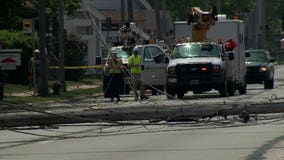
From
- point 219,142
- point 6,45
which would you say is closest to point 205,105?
point 219,142

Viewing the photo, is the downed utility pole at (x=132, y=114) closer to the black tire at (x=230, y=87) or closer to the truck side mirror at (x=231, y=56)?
the truck side mirror at (x=231, y=56)

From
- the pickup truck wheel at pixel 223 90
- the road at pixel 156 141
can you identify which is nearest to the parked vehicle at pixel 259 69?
the pickup truck wheel at pixel 223 90

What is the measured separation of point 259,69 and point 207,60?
10.3 m

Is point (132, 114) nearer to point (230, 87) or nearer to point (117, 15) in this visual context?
point (230, 87)

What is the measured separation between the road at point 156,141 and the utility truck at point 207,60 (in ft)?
37.9

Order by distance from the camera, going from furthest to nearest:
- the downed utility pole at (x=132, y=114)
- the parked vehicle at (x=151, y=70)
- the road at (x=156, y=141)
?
the parked vehicle at (x=151, y=70) < the downed utility pole at (x=132, y=114) < the road at (x=156, y=141)

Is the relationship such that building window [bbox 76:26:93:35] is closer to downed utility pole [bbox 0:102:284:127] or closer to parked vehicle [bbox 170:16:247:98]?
Answer: parked vehicle [bbox 170:16:247:98]

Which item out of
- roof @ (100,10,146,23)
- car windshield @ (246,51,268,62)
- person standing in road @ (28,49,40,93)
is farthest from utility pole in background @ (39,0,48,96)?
roof @ (100,10,146,23)

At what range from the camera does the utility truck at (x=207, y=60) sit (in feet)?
113

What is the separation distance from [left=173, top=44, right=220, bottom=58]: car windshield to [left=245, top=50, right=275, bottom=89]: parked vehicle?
907cm

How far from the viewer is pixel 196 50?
35562 mm

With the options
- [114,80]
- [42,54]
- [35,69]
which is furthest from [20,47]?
[114,80]

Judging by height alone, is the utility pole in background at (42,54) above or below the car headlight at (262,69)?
above

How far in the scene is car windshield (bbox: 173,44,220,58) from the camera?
35.5 meters
